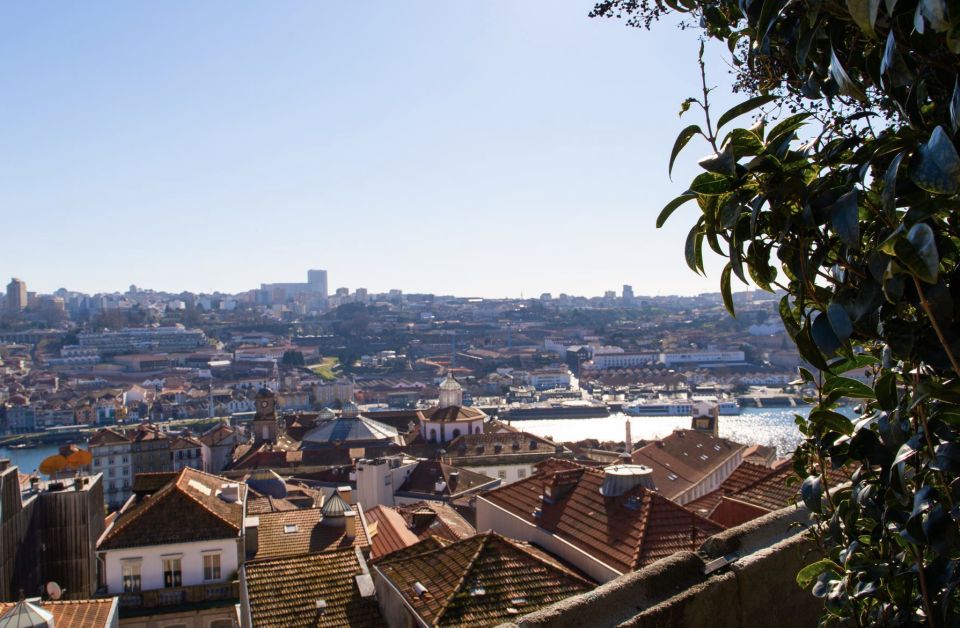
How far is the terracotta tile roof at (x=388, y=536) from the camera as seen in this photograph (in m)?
7.92

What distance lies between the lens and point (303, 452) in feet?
76.0

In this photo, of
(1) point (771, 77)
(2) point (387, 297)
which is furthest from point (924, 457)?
(2) point (387, 297)

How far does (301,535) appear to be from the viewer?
→ 8609mm

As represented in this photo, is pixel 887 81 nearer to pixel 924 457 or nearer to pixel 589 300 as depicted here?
pixel 924 457

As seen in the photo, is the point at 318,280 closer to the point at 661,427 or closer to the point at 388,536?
the point at 661,427

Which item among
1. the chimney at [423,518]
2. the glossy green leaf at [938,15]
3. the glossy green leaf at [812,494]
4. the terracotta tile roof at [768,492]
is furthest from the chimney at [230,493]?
the glossy green leaf at [938,15]

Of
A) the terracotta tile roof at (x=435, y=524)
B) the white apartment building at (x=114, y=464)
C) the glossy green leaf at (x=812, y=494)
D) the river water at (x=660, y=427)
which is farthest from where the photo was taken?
the river water at (x=660, y=427)

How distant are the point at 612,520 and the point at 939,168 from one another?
20.0 ft

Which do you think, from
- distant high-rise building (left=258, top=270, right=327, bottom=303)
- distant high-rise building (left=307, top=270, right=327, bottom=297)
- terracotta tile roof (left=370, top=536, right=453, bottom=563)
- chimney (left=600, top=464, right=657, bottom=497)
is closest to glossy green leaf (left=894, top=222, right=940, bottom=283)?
terracotta tile roof (left=370, top=536, right=453, bottom=563)

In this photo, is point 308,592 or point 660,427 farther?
point 660,427

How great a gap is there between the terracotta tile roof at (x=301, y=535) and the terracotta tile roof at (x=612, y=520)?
1733mm

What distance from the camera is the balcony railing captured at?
7402 millimetres

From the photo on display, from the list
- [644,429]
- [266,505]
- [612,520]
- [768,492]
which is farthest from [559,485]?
[644,429]

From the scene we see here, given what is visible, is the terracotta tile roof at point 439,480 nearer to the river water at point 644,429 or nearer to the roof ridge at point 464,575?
the roof ridge at point 464,575
